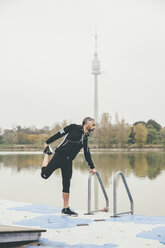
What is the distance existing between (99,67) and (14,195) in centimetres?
15183

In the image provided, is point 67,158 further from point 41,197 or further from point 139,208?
point 41,197

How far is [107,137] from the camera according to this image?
270 ft

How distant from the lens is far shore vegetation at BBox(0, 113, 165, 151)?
81.1m

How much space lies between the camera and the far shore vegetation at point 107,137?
266 feet

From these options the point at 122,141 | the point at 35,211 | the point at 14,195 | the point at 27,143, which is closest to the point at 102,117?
the point at 122,141

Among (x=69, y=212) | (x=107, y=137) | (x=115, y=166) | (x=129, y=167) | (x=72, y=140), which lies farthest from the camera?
(x=107, y=137)

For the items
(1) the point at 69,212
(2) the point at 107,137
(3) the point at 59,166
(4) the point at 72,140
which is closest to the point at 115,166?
Answer: (1) the point at 69,212

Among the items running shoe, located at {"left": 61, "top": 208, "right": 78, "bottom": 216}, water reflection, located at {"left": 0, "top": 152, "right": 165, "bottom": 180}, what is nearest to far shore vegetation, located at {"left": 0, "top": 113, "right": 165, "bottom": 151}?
water reflection, located at {"left": 0, "top": 152, "right": 165, "bottom": 180}

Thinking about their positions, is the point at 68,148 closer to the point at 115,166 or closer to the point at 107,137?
the point at 115,166

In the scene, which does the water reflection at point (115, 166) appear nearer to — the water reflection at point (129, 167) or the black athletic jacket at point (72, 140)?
the water reflection at point (129, 167)

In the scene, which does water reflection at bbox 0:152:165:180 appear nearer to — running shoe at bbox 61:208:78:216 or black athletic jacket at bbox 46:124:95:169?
running shoe at bbox 61:208:78:216

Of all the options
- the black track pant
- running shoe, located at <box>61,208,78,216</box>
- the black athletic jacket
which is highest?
the black athletic jacket

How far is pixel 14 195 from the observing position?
50.1 ft

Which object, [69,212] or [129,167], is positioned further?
[129,167]
